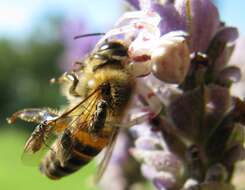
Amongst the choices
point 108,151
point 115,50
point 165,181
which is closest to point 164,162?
point 165,181

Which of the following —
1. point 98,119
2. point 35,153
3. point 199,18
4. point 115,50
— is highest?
point 199,18

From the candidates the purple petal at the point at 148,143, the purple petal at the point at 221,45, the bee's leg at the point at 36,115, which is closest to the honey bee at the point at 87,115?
the bee's leg at the point at 36,115

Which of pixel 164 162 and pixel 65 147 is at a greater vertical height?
pixel 65 147

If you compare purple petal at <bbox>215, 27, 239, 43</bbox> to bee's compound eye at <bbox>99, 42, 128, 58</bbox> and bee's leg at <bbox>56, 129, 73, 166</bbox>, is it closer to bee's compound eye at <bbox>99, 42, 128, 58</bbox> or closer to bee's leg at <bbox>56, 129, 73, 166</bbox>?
bee's compound eye at <bbox>99, 42, 128, 58</bbox>

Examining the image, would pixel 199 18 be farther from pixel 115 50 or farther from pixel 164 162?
pixel 164 162

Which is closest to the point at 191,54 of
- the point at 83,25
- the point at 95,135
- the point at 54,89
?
the point at 95,135

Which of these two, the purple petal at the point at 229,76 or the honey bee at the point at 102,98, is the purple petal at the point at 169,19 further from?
the purple petal at the point at 229,76
